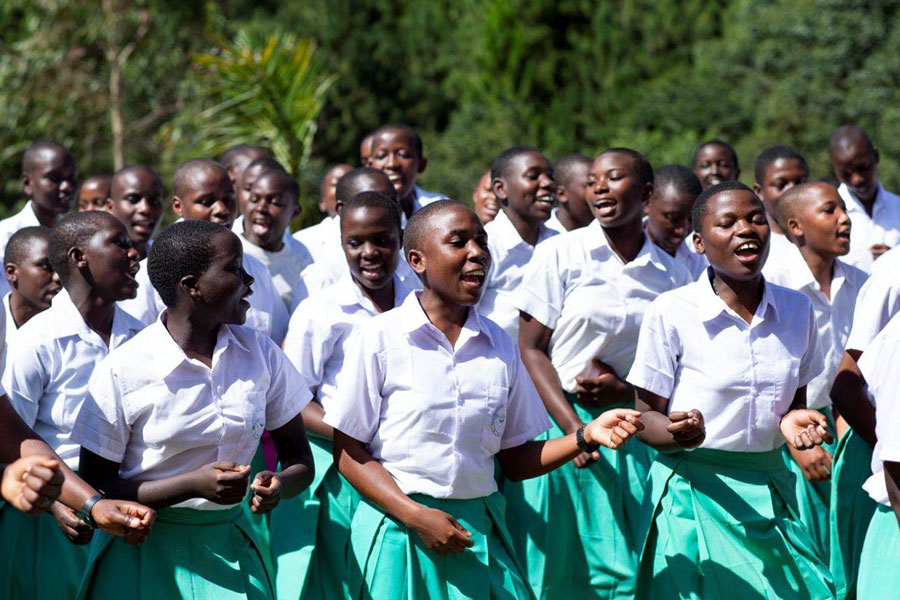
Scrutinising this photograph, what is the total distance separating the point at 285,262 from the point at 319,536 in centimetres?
213

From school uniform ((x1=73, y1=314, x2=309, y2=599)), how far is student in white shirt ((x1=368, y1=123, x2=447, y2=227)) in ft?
11.9

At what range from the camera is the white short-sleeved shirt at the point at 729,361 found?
16.2 feet

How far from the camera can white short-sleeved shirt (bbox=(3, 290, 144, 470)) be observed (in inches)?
193

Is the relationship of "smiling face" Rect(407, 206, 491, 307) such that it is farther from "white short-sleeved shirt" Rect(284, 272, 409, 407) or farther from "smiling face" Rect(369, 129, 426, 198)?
"smiling face" Rect(369, 129, 426, 198)

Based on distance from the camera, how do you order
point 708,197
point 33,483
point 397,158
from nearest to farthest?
point 33,483 < point 708,197 < point 397,158

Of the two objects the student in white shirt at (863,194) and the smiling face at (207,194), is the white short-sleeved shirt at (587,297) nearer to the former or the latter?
the smiling face at (207,194)

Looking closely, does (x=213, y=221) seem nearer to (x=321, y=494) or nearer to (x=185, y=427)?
(x=321, y=494)

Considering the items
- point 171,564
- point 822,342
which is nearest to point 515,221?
point 822,342

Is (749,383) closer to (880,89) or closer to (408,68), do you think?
A: (880,89)

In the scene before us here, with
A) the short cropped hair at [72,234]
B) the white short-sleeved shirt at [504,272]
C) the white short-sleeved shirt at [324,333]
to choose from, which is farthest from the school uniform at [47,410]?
the white short-sleeved shirt at [504,272]

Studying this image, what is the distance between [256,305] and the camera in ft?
20.8

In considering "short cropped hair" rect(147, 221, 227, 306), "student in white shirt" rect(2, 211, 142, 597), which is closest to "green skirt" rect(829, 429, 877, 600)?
"short cropped hair" rect(147, 221, 227, 306)

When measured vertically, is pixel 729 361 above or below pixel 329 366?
above

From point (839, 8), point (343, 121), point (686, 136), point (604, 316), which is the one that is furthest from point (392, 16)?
point (604, 316)
